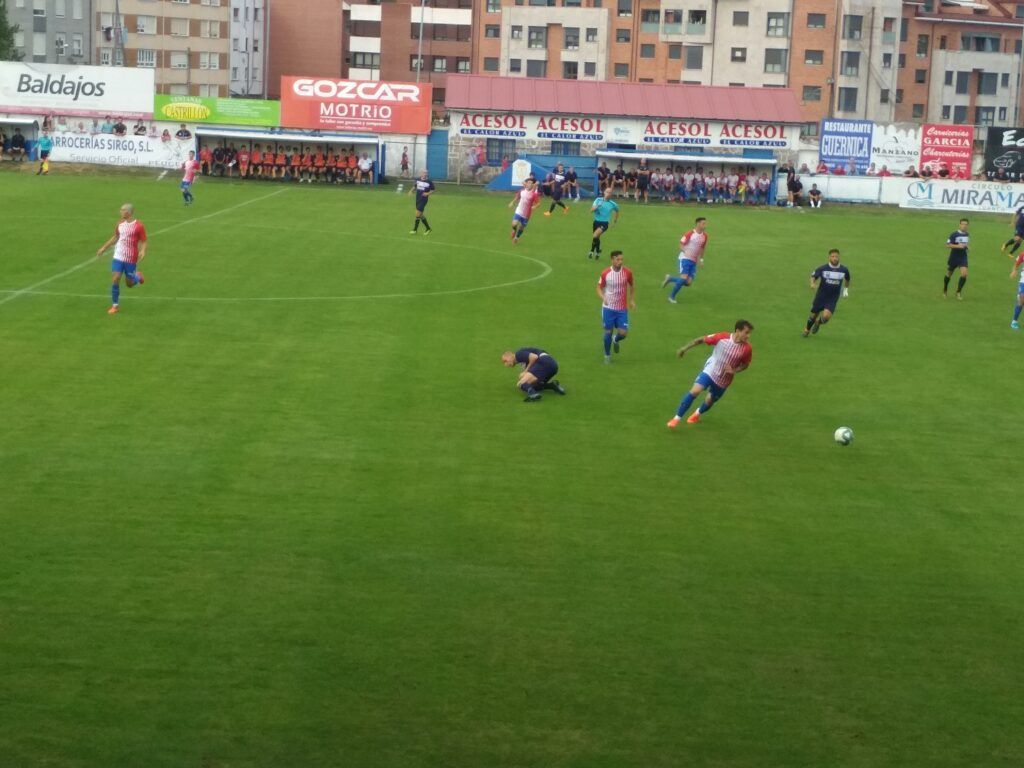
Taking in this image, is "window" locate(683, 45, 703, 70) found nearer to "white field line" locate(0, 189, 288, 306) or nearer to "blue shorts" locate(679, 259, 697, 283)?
"white field line" locate(0, 189, 288, 306)

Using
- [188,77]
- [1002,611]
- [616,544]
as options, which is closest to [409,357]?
[616,544]

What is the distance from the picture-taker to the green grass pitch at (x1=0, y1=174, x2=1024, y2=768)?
12.2 m

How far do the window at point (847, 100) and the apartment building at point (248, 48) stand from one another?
6085 cm

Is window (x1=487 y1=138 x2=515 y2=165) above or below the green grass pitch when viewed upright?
above

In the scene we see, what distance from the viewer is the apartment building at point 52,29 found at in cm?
A: 13750

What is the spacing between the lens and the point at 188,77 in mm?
145500

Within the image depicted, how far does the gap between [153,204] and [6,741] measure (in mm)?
48622

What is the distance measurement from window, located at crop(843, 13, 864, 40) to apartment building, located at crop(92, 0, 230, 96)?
63353 millimetres

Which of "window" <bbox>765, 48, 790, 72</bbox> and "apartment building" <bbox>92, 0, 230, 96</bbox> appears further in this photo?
"apartment building" <bbox>92, 0, 230, 96</bbox>

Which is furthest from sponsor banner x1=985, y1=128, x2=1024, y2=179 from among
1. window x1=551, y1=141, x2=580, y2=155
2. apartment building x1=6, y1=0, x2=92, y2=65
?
apartment building x1=6, y1=0, x2=92, y2=65

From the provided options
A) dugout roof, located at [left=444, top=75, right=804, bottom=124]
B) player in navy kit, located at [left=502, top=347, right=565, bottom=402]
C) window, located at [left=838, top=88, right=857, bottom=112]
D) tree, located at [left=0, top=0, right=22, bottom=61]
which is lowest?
player in navy kit, located at [left=502, top=347, right=565, bottom=402]

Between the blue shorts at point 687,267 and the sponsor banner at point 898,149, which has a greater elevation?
the sponsor banner at point 898,149

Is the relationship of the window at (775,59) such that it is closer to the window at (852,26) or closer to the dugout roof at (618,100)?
the window at (852,26)

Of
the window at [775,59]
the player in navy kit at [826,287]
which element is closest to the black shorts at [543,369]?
the player in navy kit at [826,287]
